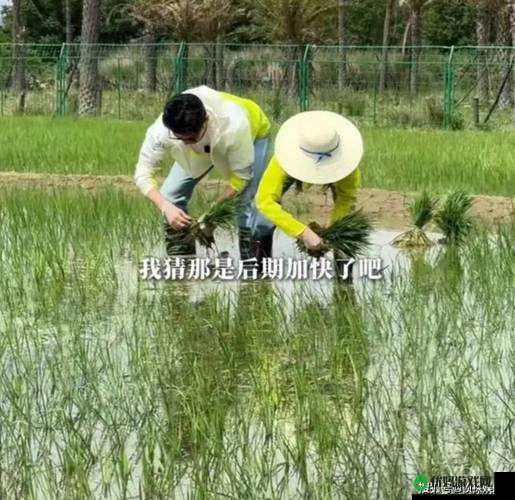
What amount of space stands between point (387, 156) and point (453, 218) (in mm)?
4817

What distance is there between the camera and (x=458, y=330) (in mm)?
4469

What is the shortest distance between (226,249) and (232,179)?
1.30 m

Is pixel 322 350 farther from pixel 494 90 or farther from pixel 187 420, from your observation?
pixel 494 90

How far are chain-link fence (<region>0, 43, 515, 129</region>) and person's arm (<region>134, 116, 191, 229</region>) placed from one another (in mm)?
13010

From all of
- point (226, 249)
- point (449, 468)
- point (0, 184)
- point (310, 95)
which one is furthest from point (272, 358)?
point (310, 95)

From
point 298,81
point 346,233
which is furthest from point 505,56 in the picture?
point 346,233

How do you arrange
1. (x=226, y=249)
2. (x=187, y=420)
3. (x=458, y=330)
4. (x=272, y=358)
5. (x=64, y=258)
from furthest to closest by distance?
(x=226, y=249) < (x=64, y=258) < (x=458, y=330) < (x=272, y=358) < (x=187, y=420)

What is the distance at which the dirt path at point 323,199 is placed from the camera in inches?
329

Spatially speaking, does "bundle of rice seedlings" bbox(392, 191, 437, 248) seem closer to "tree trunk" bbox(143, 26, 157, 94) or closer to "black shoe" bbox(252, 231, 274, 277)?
"black shoe" bbox(252, 231, 274, 277)

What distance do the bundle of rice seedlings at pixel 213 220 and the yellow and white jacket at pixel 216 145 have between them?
0.15 meters

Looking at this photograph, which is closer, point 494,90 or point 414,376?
point 414,376

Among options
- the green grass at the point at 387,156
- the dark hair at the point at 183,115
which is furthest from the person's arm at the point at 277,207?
the green grass at the point at 387,156

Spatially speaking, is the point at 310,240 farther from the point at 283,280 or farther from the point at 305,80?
the point at 305,80

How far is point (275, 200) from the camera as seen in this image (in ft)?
17.6
